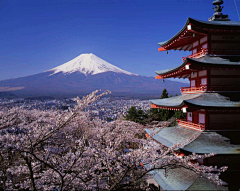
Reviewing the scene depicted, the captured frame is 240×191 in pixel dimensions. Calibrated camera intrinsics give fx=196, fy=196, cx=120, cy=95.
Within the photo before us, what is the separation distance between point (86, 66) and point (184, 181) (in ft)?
434

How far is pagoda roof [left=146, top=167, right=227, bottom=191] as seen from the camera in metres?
6.22

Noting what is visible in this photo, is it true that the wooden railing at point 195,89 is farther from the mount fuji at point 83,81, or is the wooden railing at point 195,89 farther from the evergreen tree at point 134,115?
the mount fuji at point 83,81

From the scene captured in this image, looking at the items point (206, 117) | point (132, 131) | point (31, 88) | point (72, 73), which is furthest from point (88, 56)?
point (206, 117)

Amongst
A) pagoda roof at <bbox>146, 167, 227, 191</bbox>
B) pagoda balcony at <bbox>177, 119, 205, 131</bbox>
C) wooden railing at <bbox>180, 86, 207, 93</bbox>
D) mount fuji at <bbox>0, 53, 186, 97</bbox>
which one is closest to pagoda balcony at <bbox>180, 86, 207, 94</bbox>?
wooden railing at <bbox>180, 86, 207, 93</bbox>

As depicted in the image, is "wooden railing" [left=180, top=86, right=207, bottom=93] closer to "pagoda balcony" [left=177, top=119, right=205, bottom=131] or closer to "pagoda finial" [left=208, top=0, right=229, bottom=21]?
"pagoda balcony" [left=177, top=119, right=205, bottom=131]

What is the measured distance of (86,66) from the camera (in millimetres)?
134500

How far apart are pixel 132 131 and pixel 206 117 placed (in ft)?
31.0

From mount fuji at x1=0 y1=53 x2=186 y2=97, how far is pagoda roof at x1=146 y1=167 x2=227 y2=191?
95.9 metres

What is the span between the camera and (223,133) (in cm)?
736

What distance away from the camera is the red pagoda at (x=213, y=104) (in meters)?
6.71

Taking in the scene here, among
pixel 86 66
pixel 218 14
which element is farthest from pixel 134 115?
pixel 86 66

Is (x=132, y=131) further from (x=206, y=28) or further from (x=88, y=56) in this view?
(x=88, y=56)

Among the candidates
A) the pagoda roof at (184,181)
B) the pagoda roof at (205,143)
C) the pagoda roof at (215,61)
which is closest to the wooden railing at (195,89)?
the pagoda roof at (215,61)

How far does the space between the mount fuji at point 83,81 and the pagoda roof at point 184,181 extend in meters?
95.9
